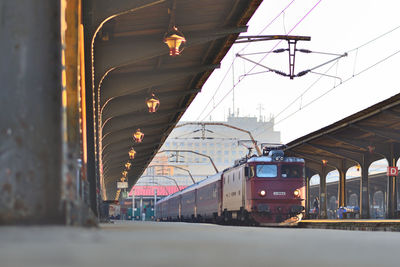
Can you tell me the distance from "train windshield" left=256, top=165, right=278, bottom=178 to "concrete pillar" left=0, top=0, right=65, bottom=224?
2093 centimetres

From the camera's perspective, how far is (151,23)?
15836mm

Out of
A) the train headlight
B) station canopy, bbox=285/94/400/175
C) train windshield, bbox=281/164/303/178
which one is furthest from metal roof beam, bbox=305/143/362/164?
Result: the train headlight

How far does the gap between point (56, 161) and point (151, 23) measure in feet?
37.1

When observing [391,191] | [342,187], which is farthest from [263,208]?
[342,187]

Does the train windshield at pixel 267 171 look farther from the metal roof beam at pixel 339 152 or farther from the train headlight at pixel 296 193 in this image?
the metal roof beam at pixel 339 152

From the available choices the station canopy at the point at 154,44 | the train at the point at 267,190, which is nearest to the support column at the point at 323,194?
the train at the point at 267,190

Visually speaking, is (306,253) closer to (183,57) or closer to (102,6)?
(102,6)

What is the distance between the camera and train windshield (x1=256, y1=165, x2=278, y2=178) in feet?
84.6

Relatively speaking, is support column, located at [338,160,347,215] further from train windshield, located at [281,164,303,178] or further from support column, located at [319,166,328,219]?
train windshield, located at [281,164,303,178]

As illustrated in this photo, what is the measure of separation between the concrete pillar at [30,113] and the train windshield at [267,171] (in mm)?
20927

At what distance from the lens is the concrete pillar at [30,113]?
478 centimetres

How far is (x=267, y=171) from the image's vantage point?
85.4 ft

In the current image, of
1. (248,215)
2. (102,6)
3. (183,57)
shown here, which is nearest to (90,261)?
(102,6)

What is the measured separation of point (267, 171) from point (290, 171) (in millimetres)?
1029
